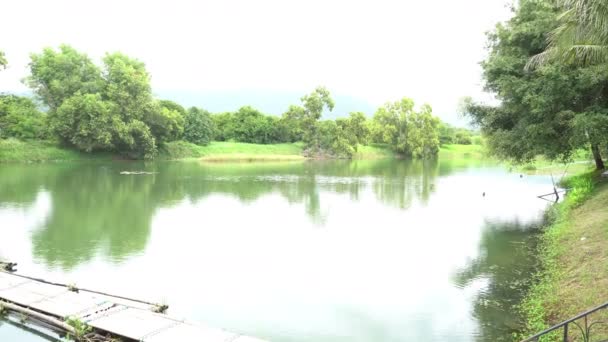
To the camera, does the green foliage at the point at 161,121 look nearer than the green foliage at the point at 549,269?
No

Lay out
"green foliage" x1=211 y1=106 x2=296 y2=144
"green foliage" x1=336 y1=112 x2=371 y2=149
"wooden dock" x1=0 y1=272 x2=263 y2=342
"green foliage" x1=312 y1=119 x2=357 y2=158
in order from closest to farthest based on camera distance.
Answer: "wooden dock" x1=0 y1=272 x2=263 y2=342
"green foliage" x1=312 y1=119 x2=357 y2=158
"green foliage" x1=336 y1=112 x2=371 y2=149
"green foliage" x1=211 y1=106 x2=296 y2=144

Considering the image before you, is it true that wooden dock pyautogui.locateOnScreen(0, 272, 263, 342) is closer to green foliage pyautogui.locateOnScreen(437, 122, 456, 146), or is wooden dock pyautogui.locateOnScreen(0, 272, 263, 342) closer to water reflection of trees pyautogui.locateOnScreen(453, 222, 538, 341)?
water reflection of trees pyautogui.locateOnScreen(453, 222, 538, 341)

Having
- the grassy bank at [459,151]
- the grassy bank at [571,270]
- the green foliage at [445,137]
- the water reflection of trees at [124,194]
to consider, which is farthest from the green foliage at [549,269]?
the green foliage at [445,137]

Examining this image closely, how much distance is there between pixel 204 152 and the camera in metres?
69.5

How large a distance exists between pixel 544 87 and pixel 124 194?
24572mm

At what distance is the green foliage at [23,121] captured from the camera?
53.3 meters

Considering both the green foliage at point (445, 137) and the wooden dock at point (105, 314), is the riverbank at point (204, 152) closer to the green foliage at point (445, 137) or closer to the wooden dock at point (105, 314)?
the green foliage at point (445, 137)

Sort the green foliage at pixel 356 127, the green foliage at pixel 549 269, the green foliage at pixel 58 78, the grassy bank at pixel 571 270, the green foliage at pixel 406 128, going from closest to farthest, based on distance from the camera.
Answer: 1. the grassy bank at pixel 571 270
2. the green foliage at pixel 549 269
3. the green foliage at pixel 58 78
4. the green foliage at pixel 356 127
5. the green foliage at pixel 406 128

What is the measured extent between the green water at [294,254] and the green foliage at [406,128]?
171 ft

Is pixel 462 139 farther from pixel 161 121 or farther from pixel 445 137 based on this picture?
pixel 161 121

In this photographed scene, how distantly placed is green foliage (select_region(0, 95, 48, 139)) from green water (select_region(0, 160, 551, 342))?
25.4 metres

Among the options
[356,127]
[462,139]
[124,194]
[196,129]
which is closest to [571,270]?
[124,194]

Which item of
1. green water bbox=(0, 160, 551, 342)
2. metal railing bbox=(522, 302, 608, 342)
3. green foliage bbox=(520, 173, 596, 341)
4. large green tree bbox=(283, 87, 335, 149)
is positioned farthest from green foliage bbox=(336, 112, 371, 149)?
metal railing bbox=(522, 302, 608, 342)

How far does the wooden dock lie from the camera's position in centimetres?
878
